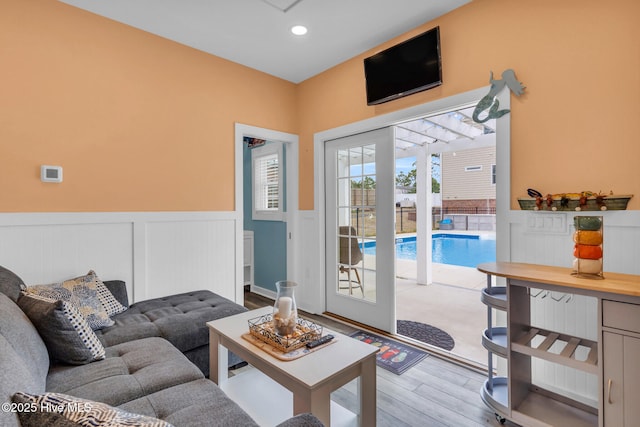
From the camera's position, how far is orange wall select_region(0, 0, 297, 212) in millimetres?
2207

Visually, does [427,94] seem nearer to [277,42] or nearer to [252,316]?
[277,42]

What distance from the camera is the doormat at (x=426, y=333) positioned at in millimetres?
2836

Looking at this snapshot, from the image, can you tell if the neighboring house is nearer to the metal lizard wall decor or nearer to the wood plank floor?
the metal lizard wall decor

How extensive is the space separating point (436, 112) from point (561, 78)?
0.85 metres

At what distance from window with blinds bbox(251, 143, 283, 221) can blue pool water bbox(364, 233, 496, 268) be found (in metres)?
4.52

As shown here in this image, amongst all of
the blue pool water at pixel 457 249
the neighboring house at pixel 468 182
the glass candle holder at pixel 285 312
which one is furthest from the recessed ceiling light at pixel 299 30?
the neighboring house at pixel 468 182

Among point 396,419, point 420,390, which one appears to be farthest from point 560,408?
point 396,419

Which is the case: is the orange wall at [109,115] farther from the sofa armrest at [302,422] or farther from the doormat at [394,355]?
the sofa armrest at [302,422]

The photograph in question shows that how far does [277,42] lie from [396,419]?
3154mm

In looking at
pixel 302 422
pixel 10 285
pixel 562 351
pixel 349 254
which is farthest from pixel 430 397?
pixel 10 285

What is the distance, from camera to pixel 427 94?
267 cm

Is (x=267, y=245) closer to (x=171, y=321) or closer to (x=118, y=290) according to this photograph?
(x=118, y=290)

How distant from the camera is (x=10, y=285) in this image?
1615mm

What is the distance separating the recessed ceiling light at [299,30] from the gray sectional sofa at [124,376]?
251cm
